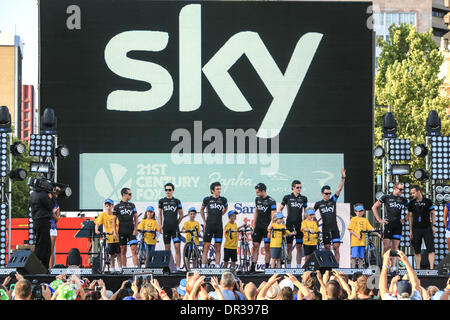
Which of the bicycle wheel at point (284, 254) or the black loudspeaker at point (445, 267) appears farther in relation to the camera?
the bicycle wheel at point (284, 254)

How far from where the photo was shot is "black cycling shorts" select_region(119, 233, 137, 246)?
15.2 meters

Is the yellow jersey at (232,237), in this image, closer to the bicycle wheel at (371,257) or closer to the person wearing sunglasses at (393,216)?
the bicycle wheel at (371,257)

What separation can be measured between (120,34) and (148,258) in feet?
21.5

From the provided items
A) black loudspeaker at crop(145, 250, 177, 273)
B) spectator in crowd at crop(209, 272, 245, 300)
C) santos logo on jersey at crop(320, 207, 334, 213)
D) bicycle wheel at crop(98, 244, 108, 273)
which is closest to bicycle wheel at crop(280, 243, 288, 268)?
santos logo on jersey at crop(320, 207, 334, 213)

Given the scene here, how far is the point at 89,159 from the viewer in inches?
714

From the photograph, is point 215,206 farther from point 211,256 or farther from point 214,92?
point 214,92

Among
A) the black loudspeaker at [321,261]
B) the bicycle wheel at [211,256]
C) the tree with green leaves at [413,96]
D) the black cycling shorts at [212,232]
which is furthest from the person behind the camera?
the tree with green leaves at [413,96]

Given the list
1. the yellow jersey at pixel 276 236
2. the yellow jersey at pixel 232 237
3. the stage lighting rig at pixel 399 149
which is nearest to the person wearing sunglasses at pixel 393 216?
the stage lighting rig at pixel 399 149

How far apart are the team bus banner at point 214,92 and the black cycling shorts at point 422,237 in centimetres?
304

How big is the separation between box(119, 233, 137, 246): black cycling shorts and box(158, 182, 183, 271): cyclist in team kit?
0.73 metres

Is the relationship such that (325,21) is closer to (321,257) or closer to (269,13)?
(269,13)

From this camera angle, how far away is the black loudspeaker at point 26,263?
1319 cm

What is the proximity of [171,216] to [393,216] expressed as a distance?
4.56 m

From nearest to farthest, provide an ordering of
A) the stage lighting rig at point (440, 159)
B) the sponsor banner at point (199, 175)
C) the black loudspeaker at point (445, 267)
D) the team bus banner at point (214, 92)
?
1. the black loudspeaker at point (445, 267)
2. the stage lighting rig at point (440, 159)
3. the sponsor banner at point (199, 175)
4. the team bus banner at point (214, 92)
